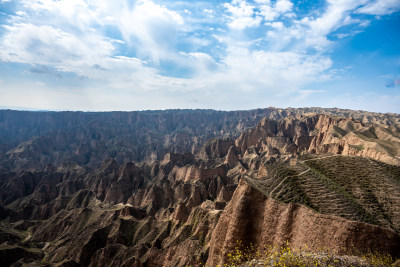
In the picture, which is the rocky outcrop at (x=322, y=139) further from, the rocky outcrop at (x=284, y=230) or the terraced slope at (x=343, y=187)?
the rocky outcrop at (x=284, y=230)

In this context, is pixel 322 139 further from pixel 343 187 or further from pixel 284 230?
pixel 284 230

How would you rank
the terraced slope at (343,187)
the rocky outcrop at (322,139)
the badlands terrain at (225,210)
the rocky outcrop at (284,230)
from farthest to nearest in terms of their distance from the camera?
1. the rocky outcrop at (322,139)
2. the terraced slope at (343,187)
3. the badlands terrain at (225,210)
4. the rocky outcrop at (284,230)

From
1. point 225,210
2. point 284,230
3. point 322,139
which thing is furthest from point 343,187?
point 322,139

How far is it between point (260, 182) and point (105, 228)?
56105mm

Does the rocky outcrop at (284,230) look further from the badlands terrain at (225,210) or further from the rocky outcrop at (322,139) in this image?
the rocky outcrop at (322,139)

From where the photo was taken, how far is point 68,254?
65000 mm

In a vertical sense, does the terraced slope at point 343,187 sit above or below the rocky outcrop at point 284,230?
above

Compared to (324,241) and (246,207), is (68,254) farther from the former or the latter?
(324,241)

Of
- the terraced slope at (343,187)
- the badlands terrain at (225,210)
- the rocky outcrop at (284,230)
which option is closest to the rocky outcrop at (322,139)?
the badlands terrain at (225,210)

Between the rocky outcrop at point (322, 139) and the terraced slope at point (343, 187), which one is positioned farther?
the rocky outcrop at point (322, 139)

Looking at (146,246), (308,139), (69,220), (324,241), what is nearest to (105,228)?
(146,246)

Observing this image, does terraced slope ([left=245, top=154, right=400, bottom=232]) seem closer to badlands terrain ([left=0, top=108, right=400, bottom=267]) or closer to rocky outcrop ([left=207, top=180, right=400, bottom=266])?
badlands terrain ([left=0, top=108, right=400, bottom=267])

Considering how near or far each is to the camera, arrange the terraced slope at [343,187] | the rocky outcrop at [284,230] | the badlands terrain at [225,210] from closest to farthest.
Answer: the rocky outcrop at [284,230], the badlands terrain at [225,210], the terraced slope at [343,187]

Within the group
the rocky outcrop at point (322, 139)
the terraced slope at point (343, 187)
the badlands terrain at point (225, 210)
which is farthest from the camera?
the rocky outcrop at point (322, 139)
